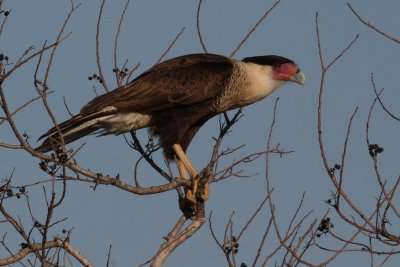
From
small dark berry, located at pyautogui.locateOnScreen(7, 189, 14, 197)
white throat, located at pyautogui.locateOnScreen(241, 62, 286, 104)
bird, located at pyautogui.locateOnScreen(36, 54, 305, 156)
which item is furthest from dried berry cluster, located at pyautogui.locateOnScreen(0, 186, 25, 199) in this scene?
white throat, located at pyautogui.locateOnScreen(241, 62, 286, 104)

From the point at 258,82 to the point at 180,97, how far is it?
899 mm

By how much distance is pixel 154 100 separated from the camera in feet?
21.7

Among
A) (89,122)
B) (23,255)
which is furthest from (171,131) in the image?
(23,255)

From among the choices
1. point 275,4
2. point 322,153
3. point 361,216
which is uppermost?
point 275,4

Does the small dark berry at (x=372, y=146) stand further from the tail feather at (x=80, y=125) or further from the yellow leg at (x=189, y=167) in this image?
the tail feather at (x=80, y=125)

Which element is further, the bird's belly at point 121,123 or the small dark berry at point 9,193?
the bird's belly at point 121,123

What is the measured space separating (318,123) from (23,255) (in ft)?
6.28

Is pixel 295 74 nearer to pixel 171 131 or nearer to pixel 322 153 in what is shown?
pixel 171 131

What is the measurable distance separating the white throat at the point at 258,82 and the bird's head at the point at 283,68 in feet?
0.15

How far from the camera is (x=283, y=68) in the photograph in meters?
7.36

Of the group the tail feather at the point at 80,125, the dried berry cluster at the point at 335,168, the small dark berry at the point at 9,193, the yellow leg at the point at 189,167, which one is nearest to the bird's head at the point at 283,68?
the yellow leg at the point at 189,167

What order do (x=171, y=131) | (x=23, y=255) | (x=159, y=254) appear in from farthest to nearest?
(x=171, y=131) → (x=159, y=254) → (x=23, y=255)

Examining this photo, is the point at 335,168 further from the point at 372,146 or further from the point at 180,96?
the point at 180,96

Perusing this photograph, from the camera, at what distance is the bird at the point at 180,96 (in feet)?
20.8
